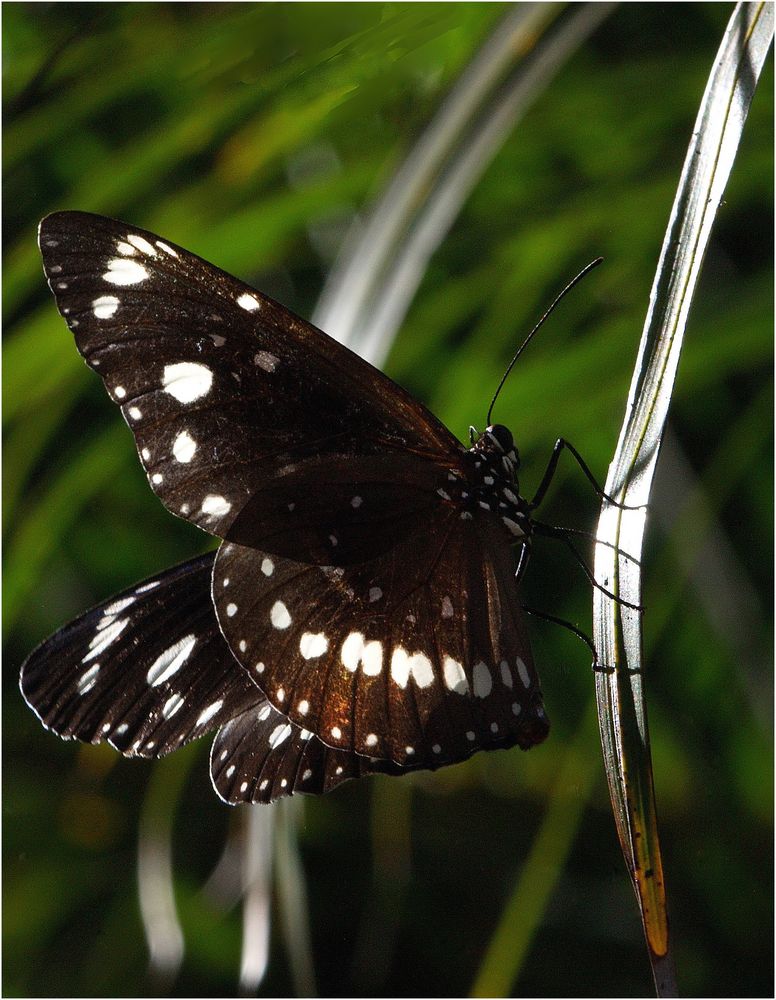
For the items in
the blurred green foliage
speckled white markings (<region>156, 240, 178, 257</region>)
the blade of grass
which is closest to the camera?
the blade of grass

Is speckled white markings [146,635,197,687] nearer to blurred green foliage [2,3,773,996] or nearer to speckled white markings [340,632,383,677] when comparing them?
speckled white markings [340,632,383,677]

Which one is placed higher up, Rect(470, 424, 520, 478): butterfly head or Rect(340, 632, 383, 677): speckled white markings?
Rect(470, 424, 520, 478): butterfly head

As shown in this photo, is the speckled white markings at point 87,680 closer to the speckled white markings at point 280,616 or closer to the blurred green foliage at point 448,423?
the speckled white markings at point 280,616

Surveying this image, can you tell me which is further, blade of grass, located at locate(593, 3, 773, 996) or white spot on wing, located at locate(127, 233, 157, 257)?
white spot on wing, located at locate(127, 233, 157, 257)

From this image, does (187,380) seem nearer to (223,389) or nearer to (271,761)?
(223,389)

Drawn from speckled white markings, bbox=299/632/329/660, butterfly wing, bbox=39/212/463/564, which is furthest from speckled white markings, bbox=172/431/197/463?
speckled white markings, bbox=299/632/329/660

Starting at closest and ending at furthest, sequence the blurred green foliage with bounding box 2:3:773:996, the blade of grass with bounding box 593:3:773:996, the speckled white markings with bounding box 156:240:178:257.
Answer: the blade of grass with bounding box 593:3:773:996 < the speckled white markings with bounding box 156:240:178:257 < the blurred green foliage with bounding box 2:3:773:996

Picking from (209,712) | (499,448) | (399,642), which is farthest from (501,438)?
(209,712)

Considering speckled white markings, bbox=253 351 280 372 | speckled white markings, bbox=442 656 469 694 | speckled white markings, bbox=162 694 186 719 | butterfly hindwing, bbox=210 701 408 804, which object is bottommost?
butterfly hindwing, bbox=210 701 408 804
